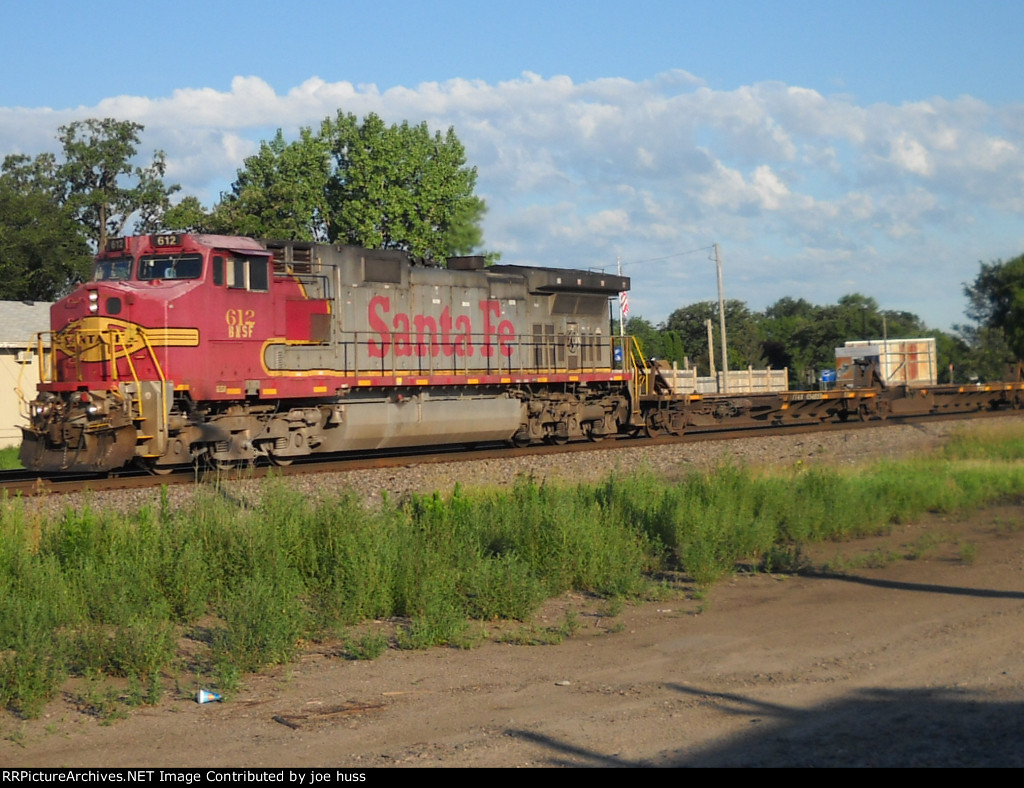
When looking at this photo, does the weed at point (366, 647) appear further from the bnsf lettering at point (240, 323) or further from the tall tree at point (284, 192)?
the tall tree at point (284, 192)

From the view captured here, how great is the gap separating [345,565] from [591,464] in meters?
9.31

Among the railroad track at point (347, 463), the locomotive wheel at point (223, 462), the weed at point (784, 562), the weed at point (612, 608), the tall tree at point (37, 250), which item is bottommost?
the weed at point (612, 608)

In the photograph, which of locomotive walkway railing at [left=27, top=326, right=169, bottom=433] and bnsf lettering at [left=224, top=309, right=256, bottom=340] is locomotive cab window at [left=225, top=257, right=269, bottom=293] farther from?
locomotive walkway railing at [left=27, top=326, right=169, bottom=433]

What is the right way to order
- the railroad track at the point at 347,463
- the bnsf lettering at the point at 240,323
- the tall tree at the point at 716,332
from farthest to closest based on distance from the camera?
the tall tree at the point at 716,332
the bnsf lettering at the point at 240,323
the railroad track at the point at 347,463

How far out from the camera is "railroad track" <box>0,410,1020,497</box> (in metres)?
14.0

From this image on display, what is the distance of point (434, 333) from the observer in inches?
774

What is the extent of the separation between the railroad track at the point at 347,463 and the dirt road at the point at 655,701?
520 centimetres

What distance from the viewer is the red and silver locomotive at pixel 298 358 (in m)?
15.0

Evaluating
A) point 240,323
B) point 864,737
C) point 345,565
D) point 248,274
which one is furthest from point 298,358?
point 864,737

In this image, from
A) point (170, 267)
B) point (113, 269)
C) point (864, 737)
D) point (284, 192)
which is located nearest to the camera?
point (864, 737)

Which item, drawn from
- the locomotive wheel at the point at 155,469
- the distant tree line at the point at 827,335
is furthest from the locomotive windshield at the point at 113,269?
the distant tree line at the point at 827,335

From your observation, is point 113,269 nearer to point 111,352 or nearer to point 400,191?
point 111,352

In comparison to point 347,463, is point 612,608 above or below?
below
